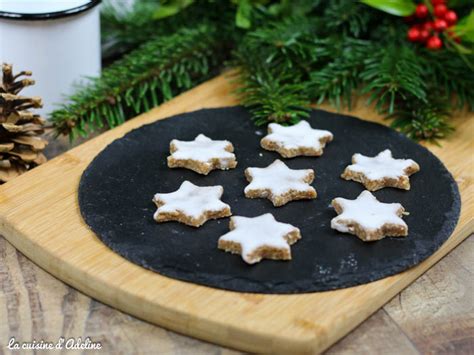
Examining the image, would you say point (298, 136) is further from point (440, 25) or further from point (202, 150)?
point (440, 25)

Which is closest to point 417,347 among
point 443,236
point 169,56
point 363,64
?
point 443,236

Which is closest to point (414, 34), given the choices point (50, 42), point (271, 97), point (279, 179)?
point (271, 97)

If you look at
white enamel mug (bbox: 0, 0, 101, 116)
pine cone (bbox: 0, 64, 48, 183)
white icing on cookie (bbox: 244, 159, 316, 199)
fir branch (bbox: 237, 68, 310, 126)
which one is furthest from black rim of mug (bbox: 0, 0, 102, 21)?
white icing on cookie (bbox: 244, 159, 316, 199)

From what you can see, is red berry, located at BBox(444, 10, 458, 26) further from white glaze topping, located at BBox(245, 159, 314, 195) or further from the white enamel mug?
the white enamel mug

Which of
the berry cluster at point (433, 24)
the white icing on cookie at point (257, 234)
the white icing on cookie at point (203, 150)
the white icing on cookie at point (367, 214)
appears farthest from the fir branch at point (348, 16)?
the white icing on cookie at point (257, 234)

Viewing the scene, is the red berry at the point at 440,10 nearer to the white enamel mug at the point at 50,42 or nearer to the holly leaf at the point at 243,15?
the holly leaf at the point at 243,15
